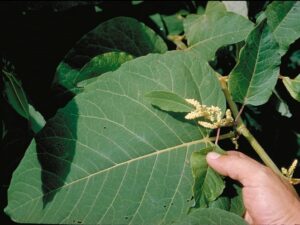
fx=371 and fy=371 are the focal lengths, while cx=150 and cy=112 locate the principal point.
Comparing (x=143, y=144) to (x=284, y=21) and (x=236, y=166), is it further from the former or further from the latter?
(x=284, y=21)

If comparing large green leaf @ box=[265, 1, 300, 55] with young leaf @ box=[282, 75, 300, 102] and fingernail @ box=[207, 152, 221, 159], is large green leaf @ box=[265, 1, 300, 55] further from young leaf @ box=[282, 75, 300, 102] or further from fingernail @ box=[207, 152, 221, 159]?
fingernail @ box=[207, 152, 221, 159]

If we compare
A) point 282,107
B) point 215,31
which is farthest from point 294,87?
point 215,31

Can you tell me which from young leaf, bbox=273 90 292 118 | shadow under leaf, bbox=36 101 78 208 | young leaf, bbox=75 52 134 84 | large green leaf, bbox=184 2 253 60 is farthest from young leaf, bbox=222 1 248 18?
shadow under leaf, bbox=36 101 78 208

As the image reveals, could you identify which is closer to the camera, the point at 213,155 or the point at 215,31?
the point at 213,155

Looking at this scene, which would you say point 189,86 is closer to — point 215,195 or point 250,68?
point 250,68

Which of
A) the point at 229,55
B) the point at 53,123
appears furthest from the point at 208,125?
the point at 229,55

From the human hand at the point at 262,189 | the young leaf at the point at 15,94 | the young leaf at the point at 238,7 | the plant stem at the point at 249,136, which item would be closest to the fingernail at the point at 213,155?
the human hand at the point at 262,189

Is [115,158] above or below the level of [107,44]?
below

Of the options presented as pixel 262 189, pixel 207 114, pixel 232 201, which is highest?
pixel 207 114
